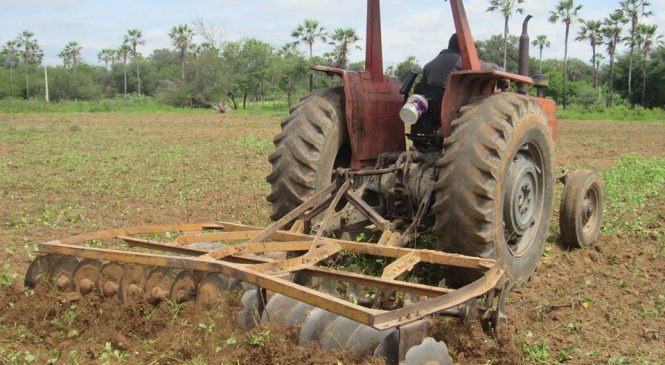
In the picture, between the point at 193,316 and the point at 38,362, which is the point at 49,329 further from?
the point at 193,316

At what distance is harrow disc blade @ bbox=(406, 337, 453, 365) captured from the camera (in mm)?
3000

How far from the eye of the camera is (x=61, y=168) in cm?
1295

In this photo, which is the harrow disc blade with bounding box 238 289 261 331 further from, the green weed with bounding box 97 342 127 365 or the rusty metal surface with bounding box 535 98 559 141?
the rusty metal surface with bounding box 535 98 559 141

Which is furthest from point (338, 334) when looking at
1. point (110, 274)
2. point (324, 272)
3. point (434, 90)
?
point (434, 90)

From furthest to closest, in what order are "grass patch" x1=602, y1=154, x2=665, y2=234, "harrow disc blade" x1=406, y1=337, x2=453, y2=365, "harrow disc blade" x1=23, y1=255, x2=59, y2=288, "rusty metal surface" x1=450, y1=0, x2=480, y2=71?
1. "grass patch" x1=602, y1=154, x2=665, y2=234
2. "rusty metal surface" x1=450, y1=0, x2=480, y2=71
3. "harrow disc blade" x1=23, y1=255, x2=59, y2=288
4. "harrow disc blade" x1=406, y1=337, x2=453, y2=365

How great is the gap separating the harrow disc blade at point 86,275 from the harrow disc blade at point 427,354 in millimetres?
2343

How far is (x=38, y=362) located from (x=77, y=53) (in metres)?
110

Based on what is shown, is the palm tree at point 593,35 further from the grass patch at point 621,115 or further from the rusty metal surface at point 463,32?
the rusty metal surface at point 463,32

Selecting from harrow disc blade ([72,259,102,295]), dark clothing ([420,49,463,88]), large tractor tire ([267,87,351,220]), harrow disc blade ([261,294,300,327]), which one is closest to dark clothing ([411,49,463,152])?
dark clothing ([420,49,463,88])

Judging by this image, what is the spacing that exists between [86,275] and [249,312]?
1.33m

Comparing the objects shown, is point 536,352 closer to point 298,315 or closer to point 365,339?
point 365,339

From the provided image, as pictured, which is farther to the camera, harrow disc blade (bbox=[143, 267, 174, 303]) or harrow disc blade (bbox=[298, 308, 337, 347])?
harrow disc blade (bbox=[143, 267, 174, 303])

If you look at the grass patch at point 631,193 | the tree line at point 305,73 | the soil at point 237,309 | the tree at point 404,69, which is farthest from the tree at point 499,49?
the soil at point 237,309

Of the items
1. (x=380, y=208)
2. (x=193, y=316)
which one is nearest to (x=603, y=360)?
(x=380, y=208)
